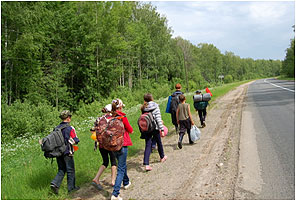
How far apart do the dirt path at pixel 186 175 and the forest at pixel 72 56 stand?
13640mm

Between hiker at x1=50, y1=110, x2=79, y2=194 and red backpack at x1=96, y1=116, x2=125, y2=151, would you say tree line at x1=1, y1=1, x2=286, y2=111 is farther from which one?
red backpack at x1=96, y1=116, x2=125, y2=151

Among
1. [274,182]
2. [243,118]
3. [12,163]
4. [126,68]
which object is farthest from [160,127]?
[126,68]

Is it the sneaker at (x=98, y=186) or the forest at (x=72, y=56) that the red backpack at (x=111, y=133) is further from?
the forest at (x=72, y=56)

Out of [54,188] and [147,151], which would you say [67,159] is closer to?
[54,188]

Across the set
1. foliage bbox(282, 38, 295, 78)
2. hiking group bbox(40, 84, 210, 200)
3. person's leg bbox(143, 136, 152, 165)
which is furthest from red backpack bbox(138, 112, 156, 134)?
foliage bbox(282, 38, 295, 78)

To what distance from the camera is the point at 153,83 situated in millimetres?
48688

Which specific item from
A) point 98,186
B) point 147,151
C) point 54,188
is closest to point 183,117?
point 147,151

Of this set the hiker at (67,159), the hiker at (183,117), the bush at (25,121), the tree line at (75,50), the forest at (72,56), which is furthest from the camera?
the tree line at (75,50)

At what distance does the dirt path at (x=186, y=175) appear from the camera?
4480 millimetres

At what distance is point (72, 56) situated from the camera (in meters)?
34.0

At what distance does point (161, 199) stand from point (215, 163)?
2.13 metres

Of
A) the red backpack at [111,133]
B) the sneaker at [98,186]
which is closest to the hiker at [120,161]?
the red backpack at [111,133]

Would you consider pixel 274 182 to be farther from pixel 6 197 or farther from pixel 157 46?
pixel 157 46

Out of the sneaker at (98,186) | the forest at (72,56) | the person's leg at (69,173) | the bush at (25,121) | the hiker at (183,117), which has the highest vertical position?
the forest at (72,56)
